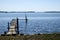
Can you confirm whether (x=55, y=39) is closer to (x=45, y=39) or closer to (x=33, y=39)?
(x=45, y=39)

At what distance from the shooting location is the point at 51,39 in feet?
34.7

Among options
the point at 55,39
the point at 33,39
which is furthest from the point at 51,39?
the point at 33,39

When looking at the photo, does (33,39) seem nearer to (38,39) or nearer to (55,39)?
(38,39)

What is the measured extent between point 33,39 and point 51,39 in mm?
1307

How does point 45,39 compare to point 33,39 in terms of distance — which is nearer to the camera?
point 45,39

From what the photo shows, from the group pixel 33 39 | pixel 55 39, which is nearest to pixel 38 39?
pixel 33 39

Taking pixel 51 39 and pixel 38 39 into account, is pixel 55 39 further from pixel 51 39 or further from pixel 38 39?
pixel 38 39

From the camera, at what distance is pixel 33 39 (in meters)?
11.0

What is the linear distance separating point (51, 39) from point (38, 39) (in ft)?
3.03

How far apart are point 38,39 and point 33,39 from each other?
15.2 inches

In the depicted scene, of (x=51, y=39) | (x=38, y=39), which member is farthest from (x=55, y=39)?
(x=38, y=39)

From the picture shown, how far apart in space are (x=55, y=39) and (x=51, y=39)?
30 cm

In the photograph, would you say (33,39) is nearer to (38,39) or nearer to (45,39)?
(38,39)

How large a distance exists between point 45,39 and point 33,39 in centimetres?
108
